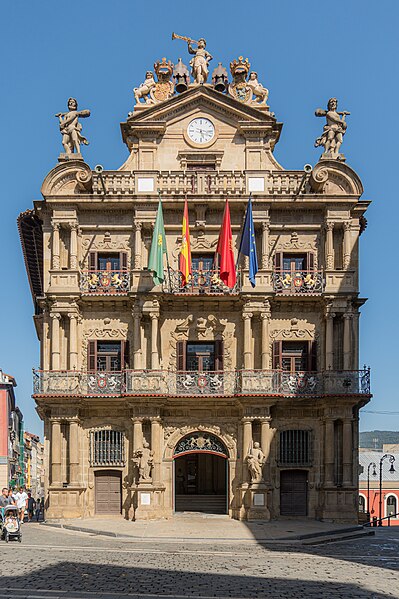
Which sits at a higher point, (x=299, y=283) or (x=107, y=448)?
(x=299, y=283)

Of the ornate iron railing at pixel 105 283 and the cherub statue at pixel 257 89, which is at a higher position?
the cherub statue at pixel 257 89

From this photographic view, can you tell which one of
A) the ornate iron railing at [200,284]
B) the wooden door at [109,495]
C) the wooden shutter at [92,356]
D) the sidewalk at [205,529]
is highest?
the ornate iron railing at [200,284]

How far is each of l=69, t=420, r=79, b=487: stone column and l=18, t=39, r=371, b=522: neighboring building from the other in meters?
0.06

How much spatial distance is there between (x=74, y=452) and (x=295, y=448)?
30.7 ft

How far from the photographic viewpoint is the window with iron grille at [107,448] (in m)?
36.8

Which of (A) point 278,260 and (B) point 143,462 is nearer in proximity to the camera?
(B) point 143,462

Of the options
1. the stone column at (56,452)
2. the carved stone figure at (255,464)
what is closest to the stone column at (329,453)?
the carved stone figure at (255,464)

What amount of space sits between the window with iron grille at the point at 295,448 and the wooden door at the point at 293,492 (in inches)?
17.5

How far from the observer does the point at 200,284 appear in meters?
37.0

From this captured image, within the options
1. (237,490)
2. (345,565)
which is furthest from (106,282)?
(345,565)

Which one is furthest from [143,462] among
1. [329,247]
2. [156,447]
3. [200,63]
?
[200,63]

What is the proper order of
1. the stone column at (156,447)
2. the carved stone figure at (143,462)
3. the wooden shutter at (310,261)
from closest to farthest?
the carved stone figure at (143,462) → the stone column at (156,447) → the wooden shutter at (310,261)

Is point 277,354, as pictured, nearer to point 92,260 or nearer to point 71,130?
point 92,260

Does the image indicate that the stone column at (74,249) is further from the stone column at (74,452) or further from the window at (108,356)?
the stone column at (74,452)
